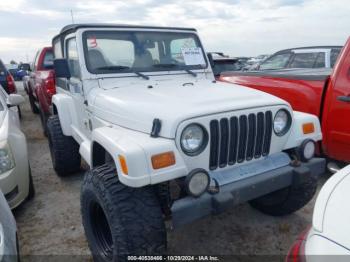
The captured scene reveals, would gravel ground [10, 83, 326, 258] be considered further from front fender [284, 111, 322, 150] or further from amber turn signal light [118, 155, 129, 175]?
amber turn signal light [118, 155, 129, 175]

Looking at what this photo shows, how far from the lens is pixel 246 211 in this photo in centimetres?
339

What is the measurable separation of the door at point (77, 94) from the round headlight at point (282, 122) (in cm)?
190

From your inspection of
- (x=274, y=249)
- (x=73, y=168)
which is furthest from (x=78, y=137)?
(x=274, y=249)

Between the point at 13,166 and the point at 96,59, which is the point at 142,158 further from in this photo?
the point at 13,166

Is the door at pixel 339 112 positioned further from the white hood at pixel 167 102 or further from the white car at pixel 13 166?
the white car at pixel 13 166

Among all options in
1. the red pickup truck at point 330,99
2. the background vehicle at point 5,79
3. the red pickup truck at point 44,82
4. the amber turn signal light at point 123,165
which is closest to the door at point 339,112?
the red pickup truck at point 330,99

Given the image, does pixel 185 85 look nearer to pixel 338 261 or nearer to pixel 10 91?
pixel 338 261

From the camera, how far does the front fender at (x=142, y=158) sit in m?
1.95

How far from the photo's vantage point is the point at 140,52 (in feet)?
11.1

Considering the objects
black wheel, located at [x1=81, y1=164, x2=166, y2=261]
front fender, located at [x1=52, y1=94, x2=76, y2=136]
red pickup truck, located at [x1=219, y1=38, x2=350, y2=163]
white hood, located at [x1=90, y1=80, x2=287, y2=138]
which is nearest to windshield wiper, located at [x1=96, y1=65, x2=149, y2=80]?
white hood, located at [x1=90, y1=80, x2=287, y2=138]

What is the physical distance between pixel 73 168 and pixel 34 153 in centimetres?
168

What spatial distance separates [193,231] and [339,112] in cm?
206

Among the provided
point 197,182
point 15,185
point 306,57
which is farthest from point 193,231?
point 306,57

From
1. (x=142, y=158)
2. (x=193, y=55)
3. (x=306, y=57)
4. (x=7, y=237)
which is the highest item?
(x=193, y=55)
